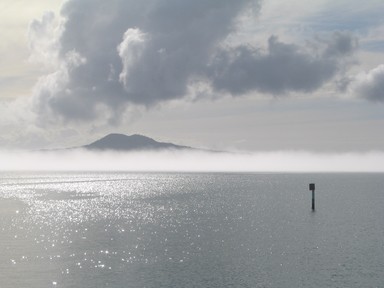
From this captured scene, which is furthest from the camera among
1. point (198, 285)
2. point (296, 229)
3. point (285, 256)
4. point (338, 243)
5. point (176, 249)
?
point (296, 229)

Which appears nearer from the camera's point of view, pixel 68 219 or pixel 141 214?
pixel 68 219

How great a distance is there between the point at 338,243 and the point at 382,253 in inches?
373

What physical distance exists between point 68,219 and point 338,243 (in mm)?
62120

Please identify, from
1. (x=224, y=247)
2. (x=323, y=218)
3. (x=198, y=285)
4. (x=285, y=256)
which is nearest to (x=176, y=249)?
(x=224, y=247)

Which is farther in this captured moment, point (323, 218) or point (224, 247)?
point (323, 218)

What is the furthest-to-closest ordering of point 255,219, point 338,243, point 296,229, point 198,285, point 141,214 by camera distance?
point 141,214 < point 255,219 < point 296,229 < point 338,243 < point 198,285

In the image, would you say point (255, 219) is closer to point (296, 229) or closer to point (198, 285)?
point (296, 229)

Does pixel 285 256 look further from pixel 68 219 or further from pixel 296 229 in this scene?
pixel 68 219

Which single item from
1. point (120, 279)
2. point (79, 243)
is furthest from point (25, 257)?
point (120, 279)

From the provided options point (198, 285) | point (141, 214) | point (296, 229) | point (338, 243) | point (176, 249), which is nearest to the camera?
point (198, 285)

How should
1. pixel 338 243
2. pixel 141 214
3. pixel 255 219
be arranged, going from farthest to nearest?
pixel 141 214, pixel 255 219, pixel 338 243

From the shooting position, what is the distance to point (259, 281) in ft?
179

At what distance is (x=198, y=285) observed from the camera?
53.1m

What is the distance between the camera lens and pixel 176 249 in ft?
240
